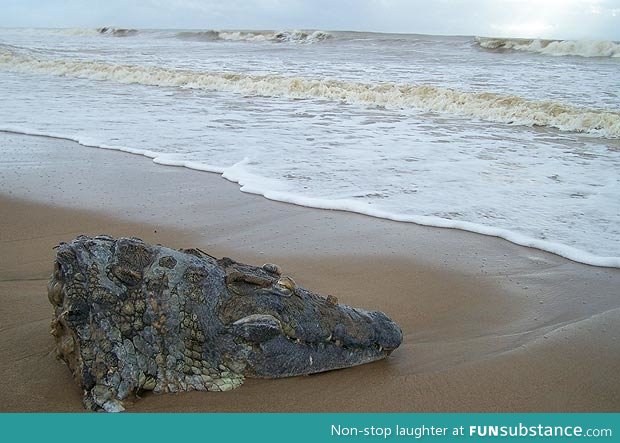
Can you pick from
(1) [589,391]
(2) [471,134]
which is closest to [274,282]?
(1) [589,391]

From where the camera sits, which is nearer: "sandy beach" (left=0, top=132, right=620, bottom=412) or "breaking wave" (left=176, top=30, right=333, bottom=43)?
"sandy beach" (left=0, top=132, right=620, bottom=412)

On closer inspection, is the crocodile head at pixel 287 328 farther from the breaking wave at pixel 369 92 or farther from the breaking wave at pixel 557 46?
the breaking wave at pixel 557 46

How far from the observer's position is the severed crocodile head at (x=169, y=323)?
2.50 meters

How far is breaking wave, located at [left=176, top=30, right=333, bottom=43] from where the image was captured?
39.8 metres

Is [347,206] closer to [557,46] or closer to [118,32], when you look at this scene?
[557,46]

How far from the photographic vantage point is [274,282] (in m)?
2.83

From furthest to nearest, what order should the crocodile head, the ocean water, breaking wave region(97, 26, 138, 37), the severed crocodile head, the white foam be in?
breaking wave region(97, 26, 138, 37), the ocean water, the white foam, the crocodile head, the severed crocodile head

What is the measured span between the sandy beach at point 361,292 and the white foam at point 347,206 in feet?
0.39

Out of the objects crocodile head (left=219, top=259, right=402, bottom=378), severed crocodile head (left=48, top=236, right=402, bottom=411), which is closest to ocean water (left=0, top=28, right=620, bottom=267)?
crocodile head (left=219, top=259, right=402, bottom=378)

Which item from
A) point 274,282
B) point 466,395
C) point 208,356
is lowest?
point 466,395

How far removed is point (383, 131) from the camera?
9922 mm

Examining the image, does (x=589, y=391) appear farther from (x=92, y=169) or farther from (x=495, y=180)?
(x=92, y=169)

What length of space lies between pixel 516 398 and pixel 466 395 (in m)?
0.23

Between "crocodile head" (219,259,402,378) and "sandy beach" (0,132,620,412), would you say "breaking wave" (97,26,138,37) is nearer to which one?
"sandy beach" (0,132,620,412)
